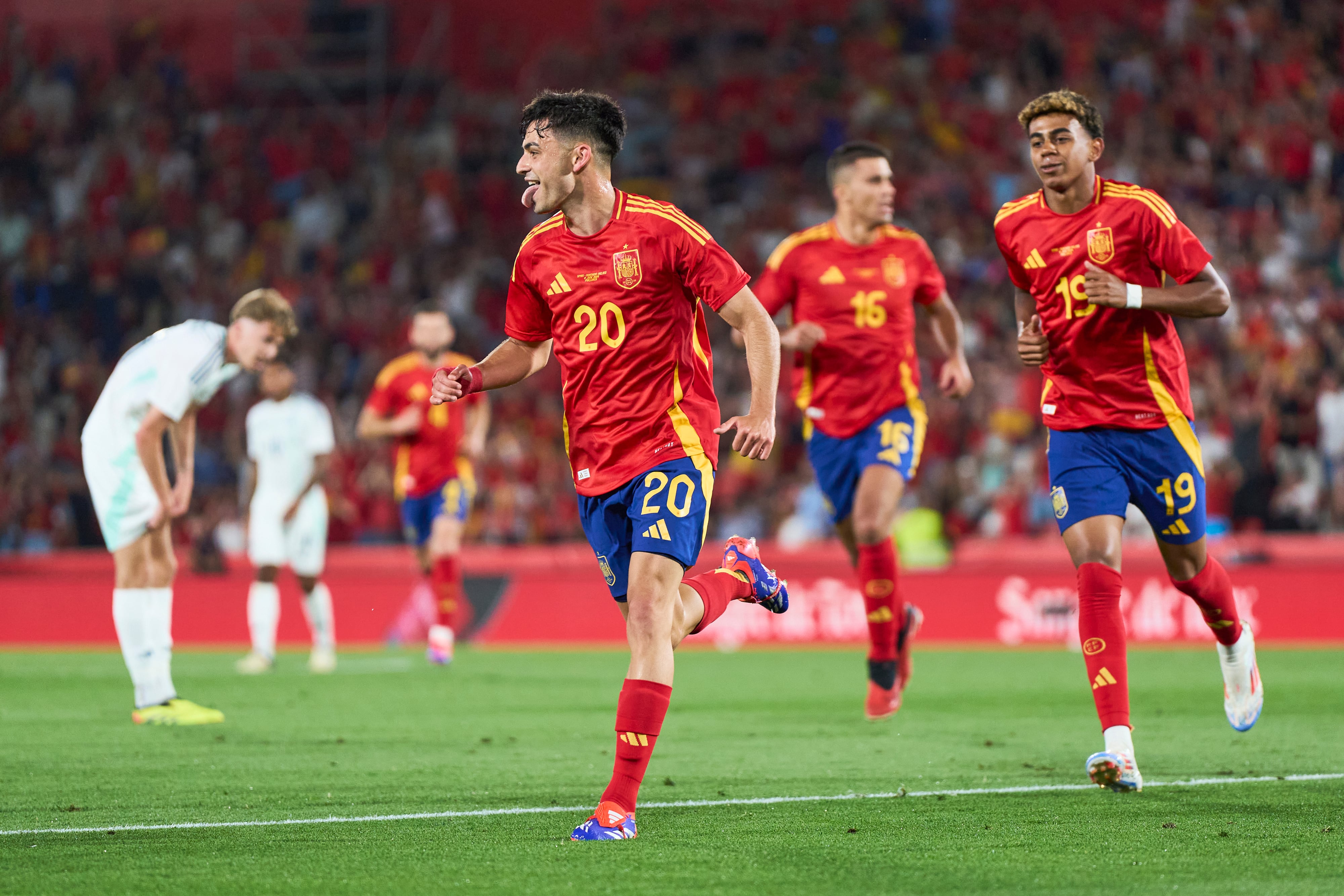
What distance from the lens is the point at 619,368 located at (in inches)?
222

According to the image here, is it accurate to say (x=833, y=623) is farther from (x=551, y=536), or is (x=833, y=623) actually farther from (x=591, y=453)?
(x=591, y=453)

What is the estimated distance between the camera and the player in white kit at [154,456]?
28.1ft

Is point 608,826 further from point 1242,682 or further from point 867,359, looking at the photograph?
point 867,359

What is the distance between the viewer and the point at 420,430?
13375 millimetres

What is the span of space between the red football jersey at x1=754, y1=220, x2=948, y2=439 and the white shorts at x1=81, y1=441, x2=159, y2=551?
11.7 ft

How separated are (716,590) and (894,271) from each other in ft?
12.0

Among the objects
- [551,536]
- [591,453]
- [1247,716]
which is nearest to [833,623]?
[551,536]

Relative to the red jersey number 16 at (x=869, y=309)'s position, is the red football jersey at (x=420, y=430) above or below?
below

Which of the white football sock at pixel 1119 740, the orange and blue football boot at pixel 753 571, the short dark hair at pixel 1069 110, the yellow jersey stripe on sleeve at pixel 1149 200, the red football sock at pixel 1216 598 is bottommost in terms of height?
the white football sock at pixel 1119 740

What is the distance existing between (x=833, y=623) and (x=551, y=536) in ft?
13.4

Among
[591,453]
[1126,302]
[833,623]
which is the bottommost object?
[833,623]

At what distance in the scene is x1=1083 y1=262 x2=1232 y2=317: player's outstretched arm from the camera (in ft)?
20.4

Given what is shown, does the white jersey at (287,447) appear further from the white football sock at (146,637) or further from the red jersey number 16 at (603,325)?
the red jersey number 16 at (603,325)

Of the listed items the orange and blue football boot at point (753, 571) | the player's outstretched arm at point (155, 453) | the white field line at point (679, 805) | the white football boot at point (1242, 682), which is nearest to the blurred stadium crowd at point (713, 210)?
the player's outstretched arm at point (155, 453)
